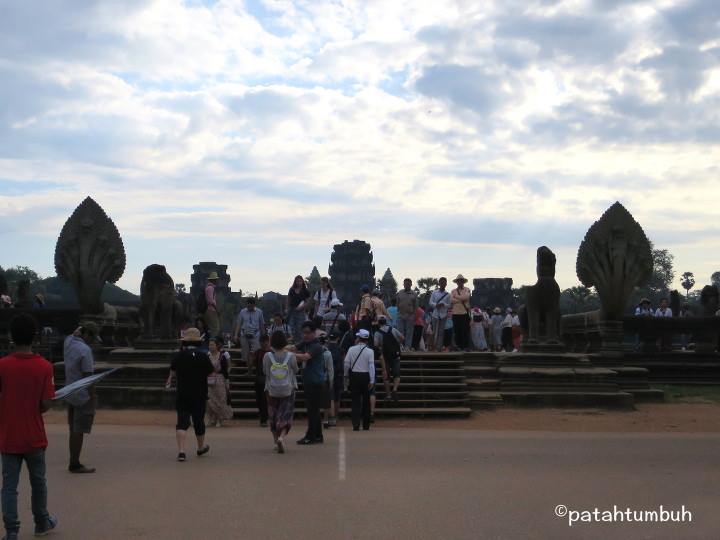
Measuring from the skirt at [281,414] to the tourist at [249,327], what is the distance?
594 centimetres

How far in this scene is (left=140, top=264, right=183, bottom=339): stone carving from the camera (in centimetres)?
2150

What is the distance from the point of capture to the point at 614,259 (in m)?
22.8

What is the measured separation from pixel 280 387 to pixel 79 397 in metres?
3.04

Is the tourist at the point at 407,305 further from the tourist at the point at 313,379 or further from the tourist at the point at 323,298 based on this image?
the tourist at the point at 313,379

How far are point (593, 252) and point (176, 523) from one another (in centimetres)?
1638

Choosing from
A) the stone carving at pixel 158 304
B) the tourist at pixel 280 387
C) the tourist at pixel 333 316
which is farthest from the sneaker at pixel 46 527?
the stone carving at pixel 158 304

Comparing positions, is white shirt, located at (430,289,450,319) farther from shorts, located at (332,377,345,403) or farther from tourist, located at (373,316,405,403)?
shorts, located at (332,377,345,403)

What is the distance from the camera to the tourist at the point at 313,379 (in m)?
14.2

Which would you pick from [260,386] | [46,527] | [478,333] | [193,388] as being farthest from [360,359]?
[478,333]

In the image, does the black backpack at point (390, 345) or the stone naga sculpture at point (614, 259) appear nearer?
the black backpack at point (390, 345)

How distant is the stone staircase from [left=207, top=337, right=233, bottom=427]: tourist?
1.32 m

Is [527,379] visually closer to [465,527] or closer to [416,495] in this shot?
[416,495]

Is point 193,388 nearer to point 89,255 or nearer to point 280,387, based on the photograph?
point 280,387

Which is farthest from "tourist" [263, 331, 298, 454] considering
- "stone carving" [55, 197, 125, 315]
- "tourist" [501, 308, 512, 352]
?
"tourist" [501, 308, 512, 352]
